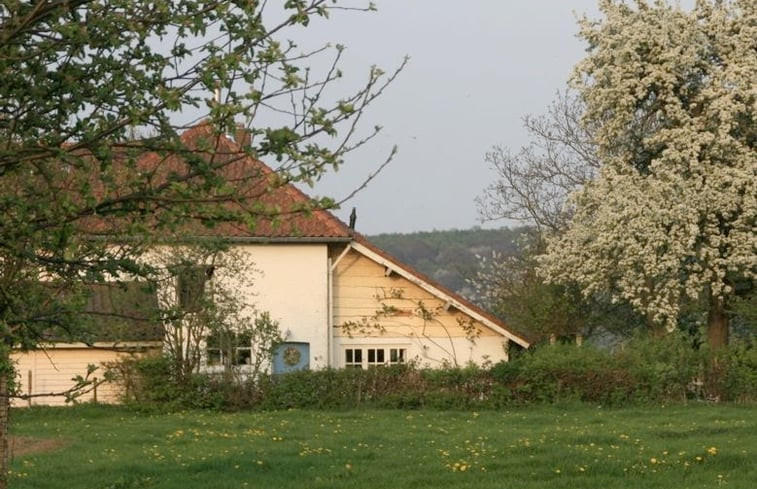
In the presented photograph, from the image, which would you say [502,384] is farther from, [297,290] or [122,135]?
[122,135]

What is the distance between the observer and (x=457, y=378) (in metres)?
34.3

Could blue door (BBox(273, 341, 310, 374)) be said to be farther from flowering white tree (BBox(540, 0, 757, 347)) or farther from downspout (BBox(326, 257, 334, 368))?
flowering white tree (BBox(540, 0, 757, 347))

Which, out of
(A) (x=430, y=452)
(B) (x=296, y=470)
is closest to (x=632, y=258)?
(A) (x=430, y=452)

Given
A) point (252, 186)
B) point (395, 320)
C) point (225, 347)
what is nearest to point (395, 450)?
point (225, 347)

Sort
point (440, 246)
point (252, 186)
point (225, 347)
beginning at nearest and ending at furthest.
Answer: point (252, 186), point (225, 347), point (440, 246)

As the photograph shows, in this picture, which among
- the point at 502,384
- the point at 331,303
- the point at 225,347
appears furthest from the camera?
the point at 331,303

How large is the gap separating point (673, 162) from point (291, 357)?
12.1 m

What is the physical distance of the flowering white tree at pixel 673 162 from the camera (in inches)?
1476

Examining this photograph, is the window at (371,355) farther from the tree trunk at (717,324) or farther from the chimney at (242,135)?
the chimney at (242,135)

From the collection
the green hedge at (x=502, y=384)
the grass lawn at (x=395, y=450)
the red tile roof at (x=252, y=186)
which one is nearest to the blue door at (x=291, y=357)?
→ the green hedge at (x=502, y=384)

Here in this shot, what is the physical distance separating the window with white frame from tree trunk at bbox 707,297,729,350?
29.5ft

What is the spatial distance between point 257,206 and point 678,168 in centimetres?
Answer: 3181

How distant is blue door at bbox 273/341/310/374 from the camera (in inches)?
1519

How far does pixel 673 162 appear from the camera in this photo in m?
38.3
